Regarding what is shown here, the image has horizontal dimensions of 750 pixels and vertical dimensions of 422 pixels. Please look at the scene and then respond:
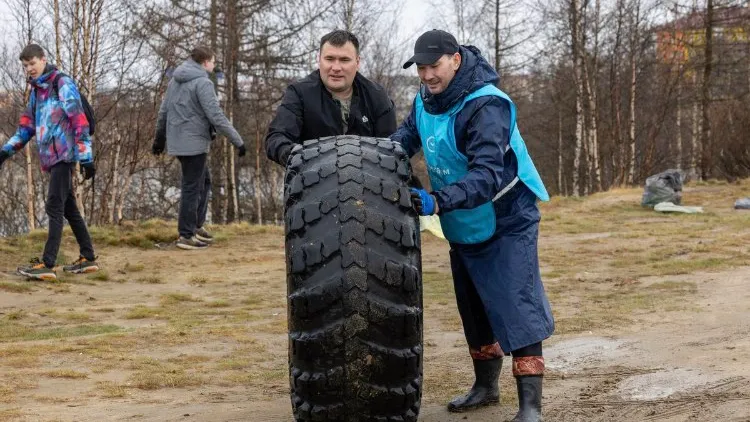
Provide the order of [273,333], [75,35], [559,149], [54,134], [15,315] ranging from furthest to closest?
1. [559,149]
2. [75,35]
3. [54,134]
4. [15,315]
5. [273,333]

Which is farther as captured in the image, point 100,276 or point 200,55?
point 200,55

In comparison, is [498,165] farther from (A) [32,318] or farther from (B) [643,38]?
(B) [643,38]

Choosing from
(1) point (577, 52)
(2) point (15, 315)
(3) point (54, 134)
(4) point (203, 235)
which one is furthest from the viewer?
(1) point (577, 52)

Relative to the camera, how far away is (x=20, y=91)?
1966 centimetres

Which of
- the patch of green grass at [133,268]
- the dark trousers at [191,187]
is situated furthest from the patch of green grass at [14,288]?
the dark trousers at [191,187]

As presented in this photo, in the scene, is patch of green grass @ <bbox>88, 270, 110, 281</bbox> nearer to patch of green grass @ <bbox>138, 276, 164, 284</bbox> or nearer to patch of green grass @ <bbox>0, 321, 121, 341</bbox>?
patch of green grass @ <bbox>138, 276, 164, 284</bbox>

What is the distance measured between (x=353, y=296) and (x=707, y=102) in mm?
22092

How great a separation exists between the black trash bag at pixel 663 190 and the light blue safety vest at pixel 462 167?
11143mm

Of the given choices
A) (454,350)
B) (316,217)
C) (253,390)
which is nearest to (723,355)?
(454,350)

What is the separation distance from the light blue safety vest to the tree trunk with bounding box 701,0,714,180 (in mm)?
19834

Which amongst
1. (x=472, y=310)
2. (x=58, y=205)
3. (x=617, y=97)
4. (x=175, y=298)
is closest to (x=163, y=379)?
(x=472, y=310)

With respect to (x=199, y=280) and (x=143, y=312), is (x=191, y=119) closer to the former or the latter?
(x=199, y=280)

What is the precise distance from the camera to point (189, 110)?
9664 millimetres

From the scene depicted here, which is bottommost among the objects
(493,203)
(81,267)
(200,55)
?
(81,267)
